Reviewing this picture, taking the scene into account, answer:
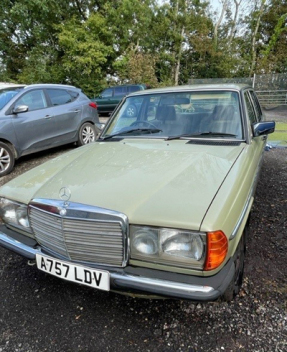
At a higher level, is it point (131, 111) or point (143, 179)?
point (131, 111)

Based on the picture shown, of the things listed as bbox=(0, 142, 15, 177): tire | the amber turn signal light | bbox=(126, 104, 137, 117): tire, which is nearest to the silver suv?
bbox=(0, 142, 15, 177): tire

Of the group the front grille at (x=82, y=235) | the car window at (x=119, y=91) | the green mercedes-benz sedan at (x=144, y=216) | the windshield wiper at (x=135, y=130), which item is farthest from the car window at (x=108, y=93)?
the front grille at (x=82, y=235)

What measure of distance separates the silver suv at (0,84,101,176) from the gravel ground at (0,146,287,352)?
3.30 metres

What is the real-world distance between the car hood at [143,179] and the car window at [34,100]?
11.0ft

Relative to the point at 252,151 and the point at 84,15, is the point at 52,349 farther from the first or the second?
the point at 84,15

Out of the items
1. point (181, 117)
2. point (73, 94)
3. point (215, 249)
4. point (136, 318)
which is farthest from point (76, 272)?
point (73, 94)

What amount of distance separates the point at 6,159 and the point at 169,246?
4658 mm

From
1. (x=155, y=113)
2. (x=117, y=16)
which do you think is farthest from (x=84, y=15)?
(x=155, y=113)

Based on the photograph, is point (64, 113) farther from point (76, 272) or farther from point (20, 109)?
point (76, 272)

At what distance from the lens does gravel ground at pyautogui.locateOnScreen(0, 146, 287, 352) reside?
1.73 meters

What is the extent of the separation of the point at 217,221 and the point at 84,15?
70.4 feet

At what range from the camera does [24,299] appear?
2154 mm

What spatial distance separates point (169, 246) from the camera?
1505 mm

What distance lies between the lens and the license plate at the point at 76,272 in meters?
1.62
